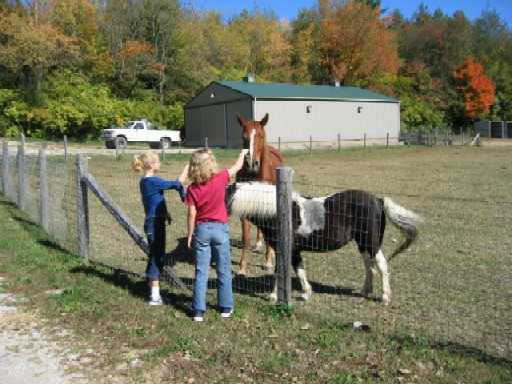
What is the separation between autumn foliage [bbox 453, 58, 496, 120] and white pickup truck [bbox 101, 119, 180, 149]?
38.7 meters

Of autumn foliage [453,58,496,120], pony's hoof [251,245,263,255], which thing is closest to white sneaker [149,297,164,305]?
pony's hoof [251,245,263,255]

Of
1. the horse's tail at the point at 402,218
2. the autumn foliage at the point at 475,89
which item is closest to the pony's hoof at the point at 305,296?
the horse's tail at the point at 402,218

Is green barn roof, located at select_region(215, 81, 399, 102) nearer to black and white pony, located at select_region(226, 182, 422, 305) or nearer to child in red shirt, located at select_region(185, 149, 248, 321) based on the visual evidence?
black and white pony, located at select_region(226, 182, 422, 305)

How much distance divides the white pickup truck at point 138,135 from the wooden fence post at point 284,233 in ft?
87.8

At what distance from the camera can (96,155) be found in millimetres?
24047

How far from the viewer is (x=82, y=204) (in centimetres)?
714

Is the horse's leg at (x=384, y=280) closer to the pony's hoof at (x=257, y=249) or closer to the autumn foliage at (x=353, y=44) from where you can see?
the pony's hoof at (x=257, y=249)

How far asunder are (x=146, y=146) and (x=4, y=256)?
1017 inches

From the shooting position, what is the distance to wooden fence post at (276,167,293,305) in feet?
16.2

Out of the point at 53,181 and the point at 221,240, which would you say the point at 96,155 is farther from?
the point at 221,240

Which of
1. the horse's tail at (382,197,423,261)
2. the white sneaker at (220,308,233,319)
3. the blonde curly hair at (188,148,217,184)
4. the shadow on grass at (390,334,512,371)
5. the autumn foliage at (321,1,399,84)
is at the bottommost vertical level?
the shadow on grass at (390,334,512,371)

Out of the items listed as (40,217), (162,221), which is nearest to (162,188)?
(162,221)

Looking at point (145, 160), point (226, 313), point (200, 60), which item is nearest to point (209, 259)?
point (226, 313)

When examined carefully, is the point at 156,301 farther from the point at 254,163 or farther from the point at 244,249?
the point at 254,163
